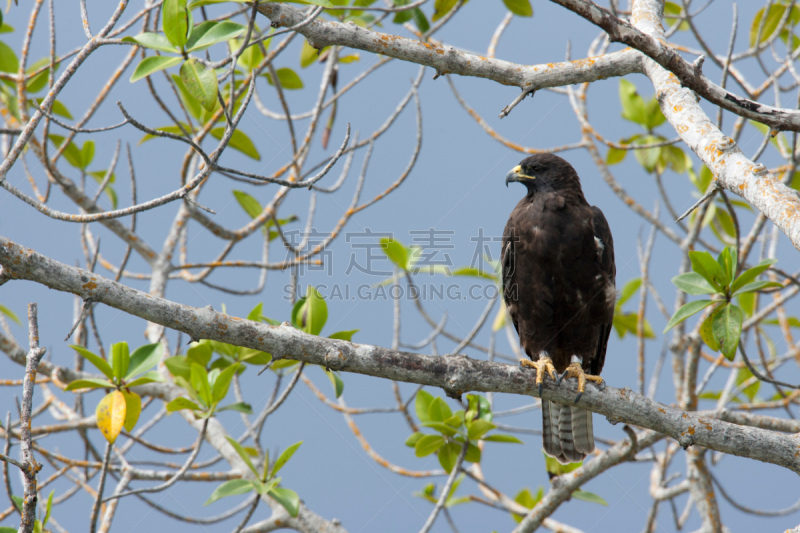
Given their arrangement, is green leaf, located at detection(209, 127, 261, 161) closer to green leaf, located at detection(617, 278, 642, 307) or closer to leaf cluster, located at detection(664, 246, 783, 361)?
leaf cluster, located at detection(664, 246, 783, 361)

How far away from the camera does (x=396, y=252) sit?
4.11 metres

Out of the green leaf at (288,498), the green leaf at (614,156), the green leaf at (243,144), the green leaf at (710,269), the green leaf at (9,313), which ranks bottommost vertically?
the green leaf at (288,498)

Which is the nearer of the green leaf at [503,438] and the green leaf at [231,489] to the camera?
the green leaf at [231,489]

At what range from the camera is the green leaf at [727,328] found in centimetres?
295

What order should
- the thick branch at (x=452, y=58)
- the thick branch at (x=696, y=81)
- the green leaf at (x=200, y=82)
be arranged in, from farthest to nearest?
the thick branch at (x=452, y=58) < the green leaf at (x=200, y=82) < the thick branch at (x=696, y=81)

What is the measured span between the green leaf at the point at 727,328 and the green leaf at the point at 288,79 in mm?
3190

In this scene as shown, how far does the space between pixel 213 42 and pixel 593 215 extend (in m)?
2.48

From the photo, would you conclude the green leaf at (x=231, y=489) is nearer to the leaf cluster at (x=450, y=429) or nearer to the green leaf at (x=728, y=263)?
the leaf cluster at (x=450, y=429)

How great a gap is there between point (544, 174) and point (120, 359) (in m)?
2.84

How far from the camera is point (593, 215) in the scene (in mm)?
3809

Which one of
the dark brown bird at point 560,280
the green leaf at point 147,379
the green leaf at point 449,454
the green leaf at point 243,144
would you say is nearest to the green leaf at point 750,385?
the dark brown bird at point 560,280

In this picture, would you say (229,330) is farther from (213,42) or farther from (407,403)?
(407,403)

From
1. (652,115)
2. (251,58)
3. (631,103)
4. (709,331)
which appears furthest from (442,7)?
(709,331)

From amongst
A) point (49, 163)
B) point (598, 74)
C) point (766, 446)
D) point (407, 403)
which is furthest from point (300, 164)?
point (766, 446)
